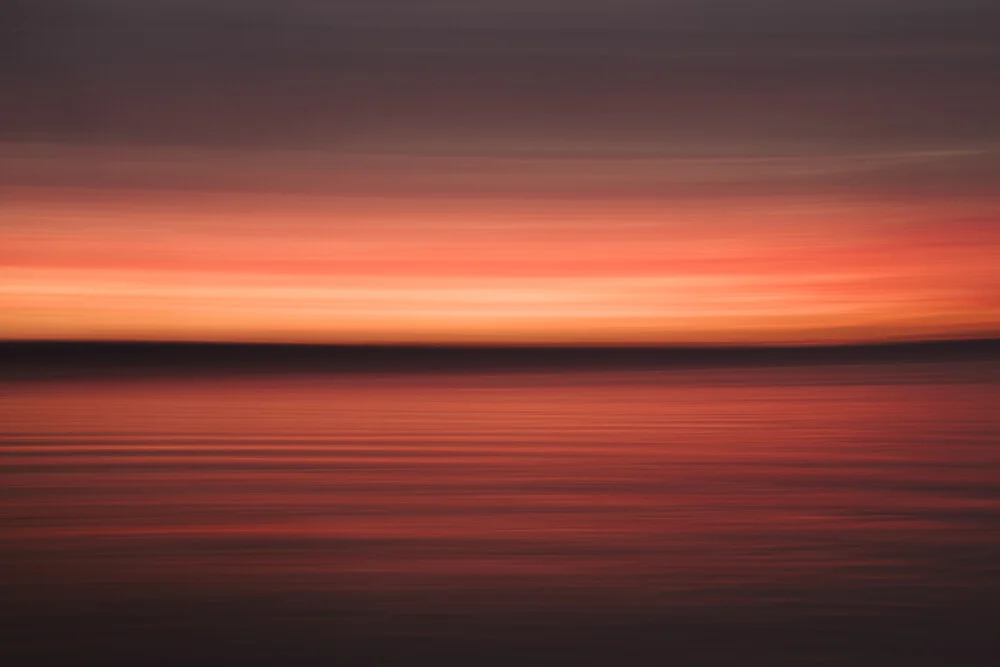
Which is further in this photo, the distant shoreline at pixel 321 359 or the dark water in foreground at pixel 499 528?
the distant shoreline at pixel 321 359

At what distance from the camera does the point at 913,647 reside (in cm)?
69

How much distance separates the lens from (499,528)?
958 millimetres

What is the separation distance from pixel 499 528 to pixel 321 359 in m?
0.97

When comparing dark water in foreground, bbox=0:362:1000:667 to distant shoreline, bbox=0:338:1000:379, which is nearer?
dark water in foreground, bbox=0:362:1000:667

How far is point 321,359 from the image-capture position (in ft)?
6.21

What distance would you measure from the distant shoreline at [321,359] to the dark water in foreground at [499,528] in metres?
0.19

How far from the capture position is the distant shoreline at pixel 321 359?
187 cm

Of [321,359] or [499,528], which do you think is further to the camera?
[321,359]

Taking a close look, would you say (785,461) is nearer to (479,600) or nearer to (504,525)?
(504,525)

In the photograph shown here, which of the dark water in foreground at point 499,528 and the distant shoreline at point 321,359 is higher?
the distant shoreline at point 321,359

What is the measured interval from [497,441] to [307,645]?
0.65 meters

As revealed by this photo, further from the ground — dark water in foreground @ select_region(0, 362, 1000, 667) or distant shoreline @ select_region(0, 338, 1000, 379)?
distant shoreline @ select_region(0, 338, 1000, 379)

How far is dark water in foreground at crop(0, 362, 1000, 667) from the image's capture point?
703 mm

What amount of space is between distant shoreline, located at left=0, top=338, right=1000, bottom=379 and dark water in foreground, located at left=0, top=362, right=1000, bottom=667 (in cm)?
19
